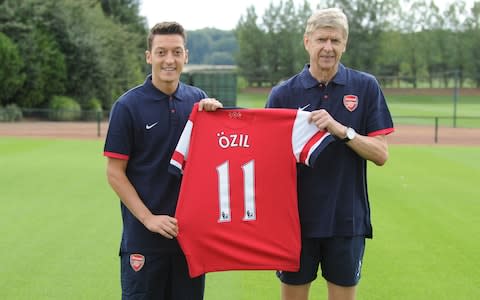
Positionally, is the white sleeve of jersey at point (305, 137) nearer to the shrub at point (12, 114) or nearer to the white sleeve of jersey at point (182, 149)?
the white sleeve of jersey at point (182, 149)

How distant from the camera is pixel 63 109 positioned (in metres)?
31.3

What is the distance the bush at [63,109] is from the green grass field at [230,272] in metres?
17.9

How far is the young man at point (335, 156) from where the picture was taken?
11.8 feet

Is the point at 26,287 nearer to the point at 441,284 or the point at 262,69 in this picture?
the point at 441,284

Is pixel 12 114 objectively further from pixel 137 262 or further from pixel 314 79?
pixel 314 79

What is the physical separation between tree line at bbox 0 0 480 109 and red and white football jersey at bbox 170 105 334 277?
32.1 meters

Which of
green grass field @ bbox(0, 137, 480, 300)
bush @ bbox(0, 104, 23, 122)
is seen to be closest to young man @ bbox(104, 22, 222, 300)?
green grass field @ bbox(0, 137, 480, 300)

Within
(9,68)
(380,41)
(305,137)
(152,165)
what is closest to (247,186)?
(305,137)

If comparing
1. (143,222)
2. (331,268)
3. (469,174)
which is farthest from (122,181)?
(469,174)

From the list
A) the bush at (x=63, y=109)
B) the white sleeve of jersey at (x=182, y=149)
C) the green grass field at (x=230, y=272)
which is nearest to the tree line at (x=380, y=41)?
the bush at (x=63, y=109)

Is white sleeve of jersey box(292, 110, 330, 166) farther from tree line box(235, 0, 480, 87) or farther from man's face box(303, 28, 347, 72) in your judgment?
tree line box(235, 0, 480, 87)

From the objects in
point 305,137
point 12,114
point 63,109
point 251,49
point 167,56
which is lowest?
point 12,114

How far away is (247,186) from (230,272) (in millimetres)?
2769

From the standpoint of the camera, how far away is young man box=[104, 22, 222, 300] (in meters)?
3.53
